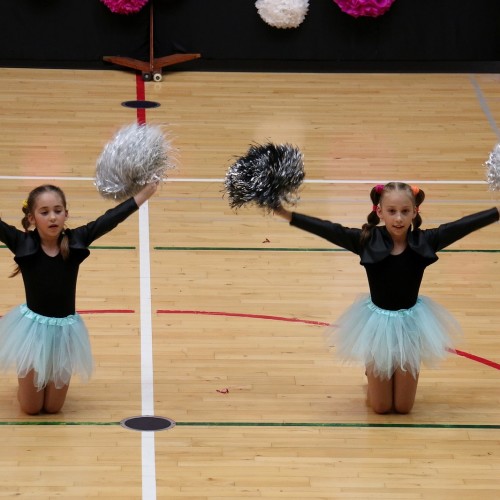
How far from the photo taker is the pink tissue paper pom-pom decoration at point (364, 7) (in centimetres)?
1156

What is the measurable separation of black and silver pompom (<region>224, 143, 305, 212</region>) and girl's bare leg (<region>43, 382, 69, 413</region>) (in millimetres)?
1150

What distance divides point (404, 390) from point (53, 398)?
5.24 ft

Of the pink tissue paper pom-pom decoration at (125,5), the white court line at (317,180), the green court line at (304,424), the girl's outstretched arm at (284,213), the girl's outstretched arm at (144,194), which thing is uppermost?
the pink tissue paper pom-pom decoration at (125,5)

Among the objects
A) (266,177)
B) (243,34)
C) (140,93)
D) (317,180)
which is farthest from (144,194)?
(243,34)

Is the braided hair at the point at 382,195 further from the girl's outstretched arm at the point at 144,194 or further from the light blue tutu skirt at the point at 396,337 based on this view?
the girl's outstretched arm at the point at 144,194

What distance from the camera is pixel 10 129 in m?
10.2

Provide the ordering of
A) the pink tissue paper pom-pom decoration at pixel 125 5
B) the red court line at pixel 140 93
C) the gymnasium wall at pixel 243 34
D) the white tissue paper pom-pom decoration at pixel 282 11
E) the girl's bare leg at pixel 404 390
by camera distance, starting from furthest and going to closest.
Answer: the gymnasium wall at pixel 243 34 < the white tissue paper pom-pom decoration at pixel 282 11 < the pink tissue paper pom-pom decoration at pixel 125 5 < the red court line at pixel 140 93 < the girl's bare leg at pixel 404 390

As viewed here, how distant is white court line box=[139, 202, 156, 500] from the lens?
17.4 ft

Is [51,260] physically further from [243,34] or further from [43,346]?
[243,34]

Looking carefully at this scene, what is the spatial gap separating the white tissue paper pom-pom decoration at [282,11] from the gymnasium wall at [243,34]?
0.31ft

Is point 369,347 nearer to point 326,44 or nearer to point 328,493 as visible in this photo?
point 328,493

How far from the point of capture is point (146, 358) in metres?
6.50

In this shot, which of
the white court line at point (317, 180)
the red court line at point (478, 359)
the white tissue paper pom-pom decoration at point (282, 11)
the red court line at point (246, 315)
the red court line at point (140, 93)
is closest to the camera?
the red court line at point (478, 359)

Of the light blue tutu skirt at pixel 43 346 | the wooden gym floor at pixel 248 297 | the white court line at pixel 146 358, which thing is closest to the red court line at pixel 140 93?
the wooden gym floor at pixel 248 297
